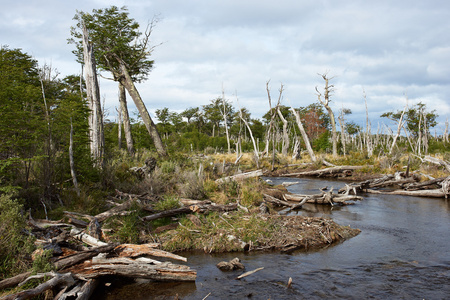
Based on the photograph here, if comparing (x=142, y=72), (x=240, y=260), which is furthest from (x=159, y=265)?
(x=142, y=72)

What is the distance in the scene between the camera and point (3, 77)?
7.15 metres

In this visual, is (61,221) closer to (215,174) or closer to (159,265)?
(159,265)

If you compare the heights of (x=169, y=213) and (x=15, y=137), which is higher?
(x=15, y=137)

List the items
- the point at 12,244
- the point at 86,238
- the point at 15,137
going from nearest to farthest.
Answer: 1. the point at 12,244
2. the point at 86,238
3. the point at 15,137

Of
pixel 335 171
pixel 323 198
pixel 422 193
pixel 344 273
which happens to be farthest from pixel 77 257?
pixel 335 171

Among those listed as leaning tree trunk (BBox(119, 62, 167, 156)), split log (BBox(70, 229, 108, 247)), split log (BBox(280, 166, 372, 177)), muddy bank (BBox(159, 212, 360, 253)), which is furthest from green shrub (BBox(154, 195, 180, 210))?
split log (BBox(280, 166, 372, 177))

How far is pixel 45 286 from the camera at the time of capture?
12.4 feet

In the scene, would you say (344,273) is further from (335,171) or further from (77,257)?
(335,171)

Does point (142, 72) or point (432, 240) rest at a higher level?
point (142, 72)

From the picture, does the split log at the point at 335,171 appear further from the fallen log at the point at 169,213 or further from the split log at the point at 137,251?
the split log at the point at 137,251

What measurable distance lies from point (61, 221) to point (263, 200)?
20.8ft

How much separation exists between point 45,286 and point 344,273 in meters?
4.82

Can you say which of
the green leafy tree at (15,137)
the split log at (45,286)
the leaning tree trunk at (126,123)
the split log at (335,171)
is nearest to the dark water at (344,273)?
the split log at (45,286)

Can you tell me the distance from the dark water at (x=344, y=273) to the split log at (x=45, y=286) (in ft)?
2.54
